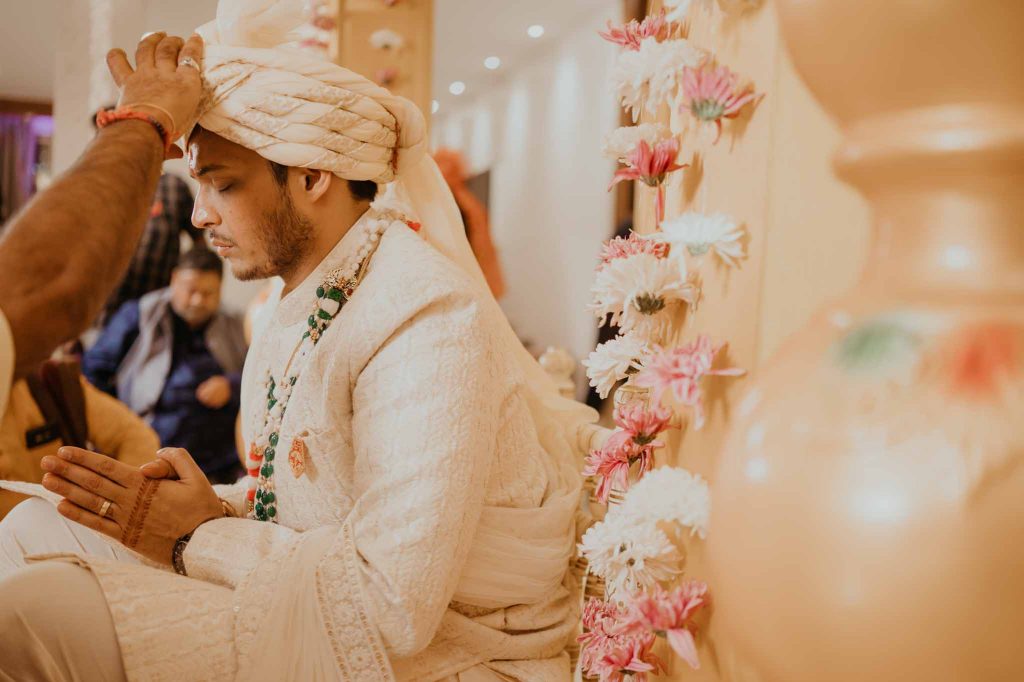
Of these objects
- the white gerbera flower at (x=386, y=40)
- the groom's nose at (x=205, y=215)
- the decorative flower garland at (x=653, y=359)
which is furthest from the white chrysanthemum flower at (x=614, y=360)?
the white gerbera flower at (x=386, y=40)

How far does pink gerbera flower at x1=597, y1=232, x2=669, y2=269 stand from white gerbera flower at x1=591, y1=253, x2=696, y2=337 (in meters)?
0.02

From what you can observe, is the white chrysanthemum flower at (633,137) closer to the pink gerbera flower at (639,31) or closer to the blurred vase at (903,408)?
the pink gerbera flower at (639,31)

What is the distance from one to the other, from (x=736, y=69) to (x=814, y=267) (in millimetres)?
243

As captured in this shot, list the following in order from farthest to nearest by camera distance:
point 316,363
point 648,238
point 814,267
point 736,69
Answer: point 316,363
point 648,238
point 736,69
point 814,267

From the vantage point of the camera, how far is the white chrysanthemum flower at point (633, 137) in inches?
40.4

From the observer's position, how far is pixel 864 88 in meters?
0.49

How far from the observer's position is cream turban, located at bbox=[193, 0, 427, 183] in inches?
55.5

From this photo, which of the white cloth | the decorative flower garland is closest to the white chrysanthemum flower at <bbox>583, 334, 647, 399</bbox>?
the decorative flower garland

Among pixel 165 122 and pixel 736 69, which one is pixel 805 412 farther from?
pixel 165 122

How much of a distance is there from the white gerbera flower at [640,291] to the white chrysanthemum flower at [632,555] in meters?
0.23

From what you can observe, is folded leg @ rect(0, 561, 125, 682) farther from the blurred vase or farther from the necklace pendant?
the blurred vase

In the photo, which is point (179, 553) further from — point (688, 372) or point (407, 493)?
point (688, 372)

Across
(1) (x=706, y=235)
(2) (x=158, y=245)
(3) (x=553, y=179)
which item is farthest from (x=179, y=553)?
(3) (x=553, y=179)

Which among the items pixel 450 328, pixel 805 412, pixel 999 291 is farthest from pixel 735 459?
pixel 450 328
